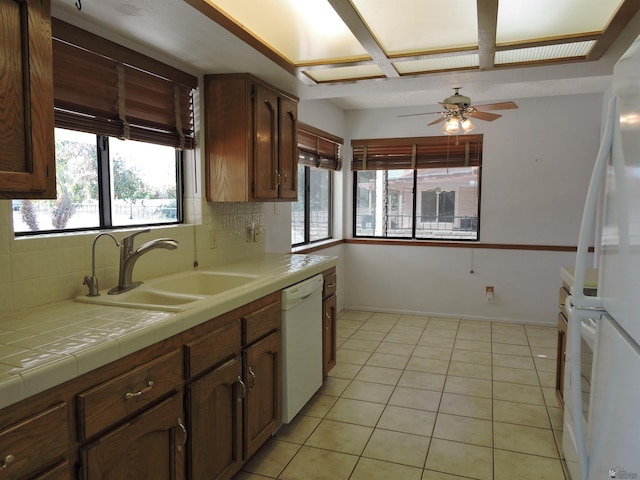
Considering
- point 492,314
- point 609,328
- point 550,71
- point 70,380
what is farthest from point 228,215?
point 492,314

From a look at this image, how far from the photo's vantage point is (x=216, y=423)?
2.02 m

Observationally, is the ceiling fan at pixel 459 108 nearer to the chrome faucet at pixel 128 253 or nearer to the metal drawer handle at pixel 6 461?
the chrome faucet at pixel 128 253

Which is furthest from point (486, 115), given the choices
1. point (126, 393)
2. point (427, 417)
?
point (126, 393)

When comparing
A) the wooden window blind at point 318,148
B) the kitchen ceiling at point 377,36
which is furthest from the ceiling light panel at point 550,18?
the wooden window blind at point 318,148

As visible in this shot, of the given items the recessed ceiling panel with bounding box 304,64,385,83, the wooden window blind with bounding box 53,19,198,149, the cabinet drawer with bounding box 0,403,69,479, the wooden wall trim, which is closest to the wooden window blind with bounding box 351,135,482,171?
the wooden wall trim

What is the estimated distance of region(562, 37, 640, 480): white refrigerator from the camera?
997 mm

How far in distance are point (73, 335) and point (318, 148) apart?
368cm

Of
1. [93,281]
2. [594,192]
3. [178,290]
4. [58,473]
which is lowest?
[58,473]

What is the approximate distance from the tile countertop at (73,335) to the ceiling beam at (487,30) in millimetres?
1651

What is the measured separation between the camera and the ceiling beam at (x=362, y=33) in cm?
206

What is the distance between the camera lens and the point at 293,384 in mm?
2754

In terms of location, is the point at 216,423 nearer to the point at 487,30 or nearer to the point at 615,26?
the point at 487,30

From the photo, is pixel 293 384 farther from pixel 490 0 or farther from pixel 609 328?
pixel 490 0

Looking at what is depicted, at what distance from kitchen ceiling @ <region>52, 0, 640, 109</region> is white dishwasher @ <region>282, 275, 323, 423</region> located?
53.2 inches
